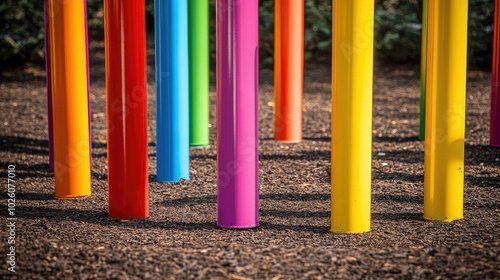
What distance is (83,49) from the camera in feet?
23.9

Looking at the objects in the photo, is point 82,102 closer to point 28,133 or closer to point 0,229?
point 0,229

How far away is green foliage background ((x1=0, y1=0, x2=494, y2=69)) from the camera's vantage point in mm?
16938

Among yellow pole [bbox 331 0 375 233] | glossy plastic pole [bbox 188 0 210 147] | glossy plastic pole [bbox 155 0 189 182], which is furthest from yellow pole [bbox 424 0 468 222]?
glossy plastic pole [bbox 188 0 210 147]

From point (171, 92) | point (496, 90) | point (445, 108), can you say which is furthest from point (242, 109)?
point (496, 90)

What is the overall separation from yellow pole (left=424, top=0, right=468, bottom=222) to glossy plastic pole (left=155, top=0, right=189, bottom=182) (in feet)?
9.05

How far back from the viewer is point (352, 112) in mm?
5891

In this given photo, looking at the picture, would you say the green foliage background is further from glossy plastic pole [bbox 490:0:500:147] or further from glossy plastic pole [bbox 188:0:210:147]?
glossy plastic pole [bbox 188:0:210:147]

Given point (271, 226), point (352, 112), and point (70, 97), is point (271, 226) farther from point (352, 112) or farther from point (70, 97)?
point (70, 97)

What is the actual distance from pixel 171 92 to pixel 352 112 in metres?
2.93

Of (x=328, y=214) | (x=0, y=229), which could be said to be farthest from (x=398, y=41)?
(x=0, y=229)

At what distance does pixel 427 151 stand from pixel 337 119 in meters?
0.92

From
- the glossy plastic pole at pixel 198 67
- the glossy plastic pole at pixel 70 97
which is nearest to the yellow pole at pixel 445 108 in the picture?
the glossy plastic pole at pixel 70 97

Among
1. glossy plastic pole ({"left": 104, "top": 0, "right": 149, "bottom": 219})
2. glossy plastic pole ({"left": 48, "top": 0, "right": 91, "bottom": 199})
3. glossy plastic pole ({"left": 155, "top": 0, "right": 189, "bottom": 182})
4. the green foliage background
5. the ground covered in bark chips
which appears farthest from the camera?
the green foliage background

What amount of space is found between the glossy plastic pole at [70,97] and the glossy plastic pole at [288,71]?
3729 millimetres
